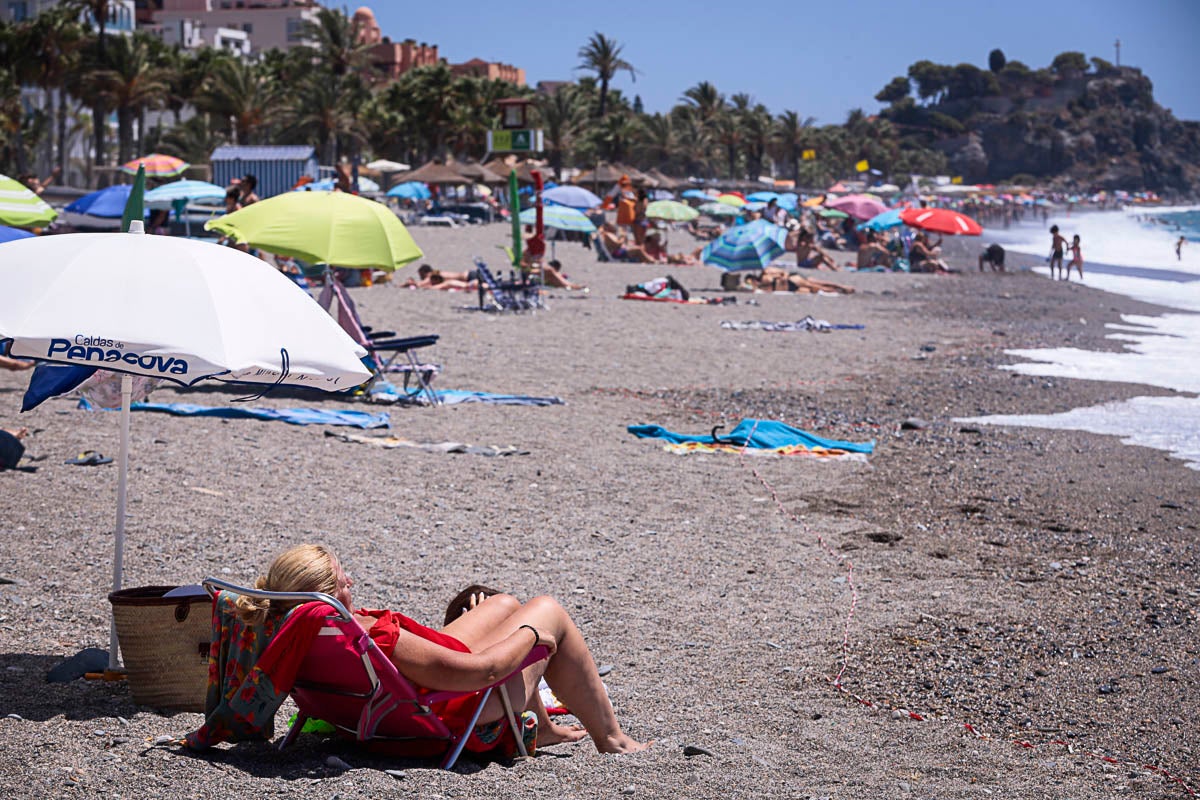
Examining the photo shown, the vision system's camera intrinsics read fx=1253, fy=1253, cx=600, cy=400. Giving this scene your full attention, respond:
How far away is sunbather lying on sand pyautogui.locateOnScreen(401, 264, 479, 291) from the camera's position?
2050cm

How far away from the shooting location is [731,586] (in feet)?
20.7

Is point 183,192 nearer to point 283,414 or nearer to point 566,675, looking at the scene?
point 283,414

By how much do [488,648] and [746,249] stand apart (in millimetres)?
18955

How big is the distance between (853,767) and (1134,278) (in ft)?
123

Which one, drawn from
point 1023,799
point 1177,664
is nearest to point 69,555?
point 1023,799

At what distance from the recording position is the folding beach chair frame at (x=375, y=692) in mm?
3445

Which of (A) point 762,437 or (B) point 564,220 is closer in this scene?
(A) point 762,437

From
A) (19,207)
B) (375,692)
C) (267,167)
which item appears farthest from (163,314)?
(267,167)

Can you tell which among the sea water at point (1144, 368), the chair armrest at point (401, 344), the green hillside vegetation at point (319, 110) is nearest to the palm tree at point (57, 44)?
the green hillside vegetation at point (319, 110)

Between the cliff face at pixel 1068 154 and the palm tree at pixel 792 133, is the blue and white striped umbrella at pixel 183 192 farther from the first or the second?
the cliff face at pixel 1068 154

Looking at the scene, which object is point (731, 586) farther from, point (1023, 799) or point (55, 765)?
point (55, 765)

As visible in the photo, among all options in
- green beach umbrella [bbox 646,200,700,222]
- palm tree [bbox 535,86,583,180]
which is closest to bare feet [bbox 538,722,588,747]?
green beach umbrella [bbox 646,200,700,222]

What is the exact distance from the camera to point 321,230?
876 cm

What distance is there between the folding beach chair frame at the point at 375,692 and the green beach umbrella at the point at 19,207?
6.26 m
